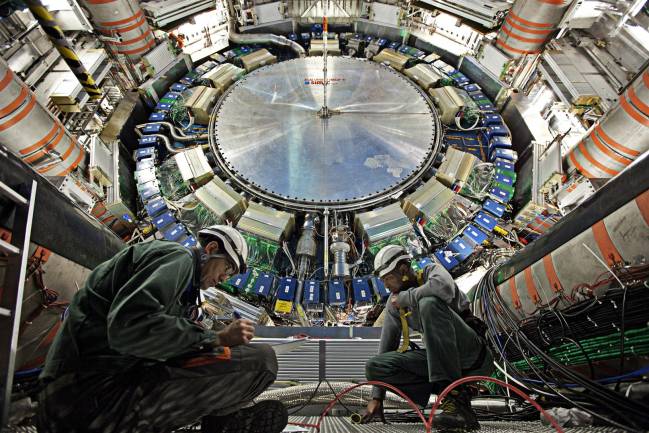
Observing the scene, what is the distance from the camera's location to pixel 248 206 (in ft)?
26.2

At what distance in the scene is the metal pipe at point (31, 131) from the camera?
6.14 meters

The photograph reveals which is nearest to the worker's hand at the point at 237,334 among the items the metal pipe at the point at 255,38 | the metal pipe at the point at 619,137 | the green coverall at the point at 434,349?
the green coverall at the point at 434,349

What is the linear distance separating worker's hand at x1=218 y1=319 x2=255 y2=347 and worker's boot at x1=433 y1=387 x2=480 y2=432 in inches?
62.2

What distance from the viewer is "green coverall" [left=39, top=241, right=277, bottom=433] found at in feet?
6.94

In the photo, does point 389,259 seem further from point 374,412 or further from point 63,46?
point 63,46

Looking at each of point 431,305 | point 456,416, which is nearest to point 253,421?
point 456,416

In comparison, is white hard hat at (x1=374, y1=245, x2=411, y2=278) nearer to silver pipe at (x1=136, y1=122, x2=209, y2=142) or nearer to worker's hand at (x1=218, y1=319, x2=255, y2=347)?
worker's hand at (x1=218, y1=319, x2=255, y2=347)

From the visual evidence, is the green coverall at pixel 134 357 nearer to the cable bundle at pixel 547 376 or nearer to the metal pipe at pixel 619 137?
the cable bundle at pixel 547 376

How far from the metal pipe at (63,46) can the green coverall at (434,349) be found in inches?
330

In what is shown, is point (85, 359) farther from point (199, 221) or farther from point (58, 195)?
point (199, 221)

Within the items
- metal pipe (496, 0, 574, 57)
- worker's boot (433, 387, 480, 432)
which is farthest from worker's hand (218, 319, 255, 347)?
metal pipe (496, 0, 574, 57)

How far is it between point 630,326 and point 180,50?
11.9m

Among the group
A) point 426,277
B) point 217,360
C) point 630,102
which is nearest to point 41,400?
point 217,360

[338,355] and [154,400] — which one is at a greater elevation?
[338,355]
